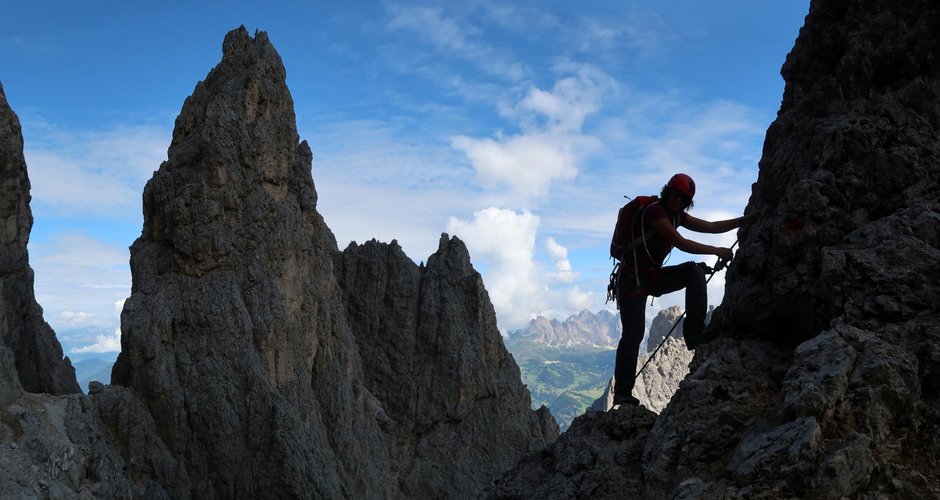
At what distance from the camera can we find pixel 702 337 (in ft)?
30.8

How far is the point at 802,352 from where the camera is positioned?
263 inches

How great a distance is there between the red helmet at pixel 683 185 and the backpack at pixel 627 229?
0.30m

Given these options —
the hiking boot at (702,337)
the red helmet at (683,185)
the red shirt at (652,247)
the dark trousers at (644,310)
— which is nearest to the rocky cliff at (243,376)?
the dark trousers at (644,310)

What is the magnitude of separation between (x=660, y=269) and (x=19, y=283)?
30.7 meters

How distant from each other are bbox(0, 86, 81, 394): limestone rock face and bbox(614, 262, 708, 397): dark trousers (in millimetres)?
28668

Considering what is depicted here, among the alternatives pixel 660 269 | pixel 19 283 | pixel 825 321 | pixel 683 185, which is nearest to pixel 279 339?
pixel 19 283

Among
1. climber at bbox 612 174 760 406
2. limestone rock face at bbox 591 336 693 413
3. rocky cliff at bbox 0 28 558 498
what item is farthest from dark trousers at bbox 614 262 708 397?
limestone rock face at bbox 591 336 693 413

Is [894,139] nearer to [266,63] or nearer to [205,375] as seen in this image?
[205,375]

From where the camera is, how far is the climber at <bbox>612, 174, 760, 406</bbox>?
9516 mm

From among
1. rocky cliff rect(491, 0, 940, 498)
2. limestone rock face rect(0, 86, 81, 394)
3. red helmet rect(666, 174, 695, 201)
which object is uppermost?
limestone rock face rect(0, 86, 81, 394)

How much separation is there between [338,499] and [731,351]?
27.0 meters

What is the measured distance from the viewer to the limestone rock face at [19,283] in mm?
30062

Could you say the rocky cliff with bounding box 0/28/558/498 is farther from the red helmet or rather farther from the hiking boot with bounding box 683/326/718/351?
the red helmet

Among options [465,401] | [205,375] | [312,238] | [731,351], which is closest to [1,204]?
[205,375]
